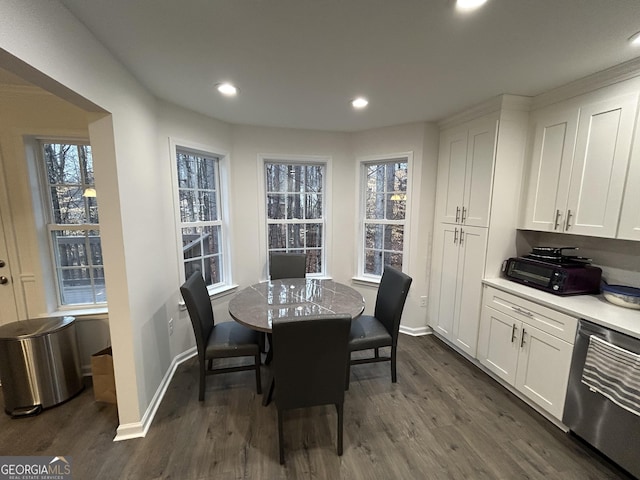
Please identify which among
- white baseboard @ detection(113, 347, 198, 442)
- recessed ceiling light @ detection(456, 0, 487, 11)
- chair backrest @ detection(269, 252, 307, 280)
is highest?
recessed ceiling light @ detection(456, 0, 487, 11)

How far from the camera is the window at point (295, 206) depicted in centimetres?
338

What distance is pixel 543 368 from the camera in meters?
1.93

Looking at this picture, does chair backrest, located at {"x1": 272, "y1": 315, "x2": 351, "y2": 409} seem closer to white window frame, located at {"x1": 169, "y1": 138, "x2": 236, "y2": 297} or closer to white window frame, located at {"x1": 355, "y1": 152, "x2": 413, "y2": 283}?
white window frame, located at {"x1": 169, "y1": 138, "x2": 236, "y2": 297}

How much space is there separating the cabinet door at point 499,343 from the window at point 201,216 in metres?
2.74

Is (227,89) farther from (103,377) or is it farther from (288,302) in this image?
(103,377)

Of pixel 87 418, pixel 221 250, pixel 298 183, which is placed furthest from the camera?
pixel 298 183

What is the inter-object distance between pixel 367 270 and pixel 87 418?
3.01 meters

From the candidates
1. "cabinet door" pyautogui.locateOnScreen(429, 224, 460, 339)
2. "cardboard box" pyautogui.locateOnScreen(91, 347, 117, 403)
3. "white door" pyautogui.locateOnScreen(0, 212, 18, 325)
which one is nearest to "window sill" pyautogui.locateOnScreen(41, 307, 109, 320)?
"white door" pyautogui.locateOnScreen(0, 212, 18, 325)

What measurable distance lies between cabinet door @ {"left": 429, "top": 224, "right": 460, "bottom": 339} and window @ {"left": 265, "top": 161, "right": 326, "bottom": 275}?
1419mm

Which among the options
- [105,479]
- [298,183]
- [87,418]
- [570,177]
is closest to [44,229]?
[87,418]

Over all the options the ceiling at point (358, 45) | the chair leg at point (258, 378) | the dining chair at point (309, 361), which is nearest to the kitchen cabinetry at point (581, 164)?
the ceiling at point (358, 45)

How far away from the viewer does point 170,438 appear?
1.80m

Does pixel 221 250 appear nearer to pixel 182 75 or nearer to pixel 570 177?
pixel 182 75

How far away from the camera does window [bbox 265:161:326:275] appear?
3.38 meters
